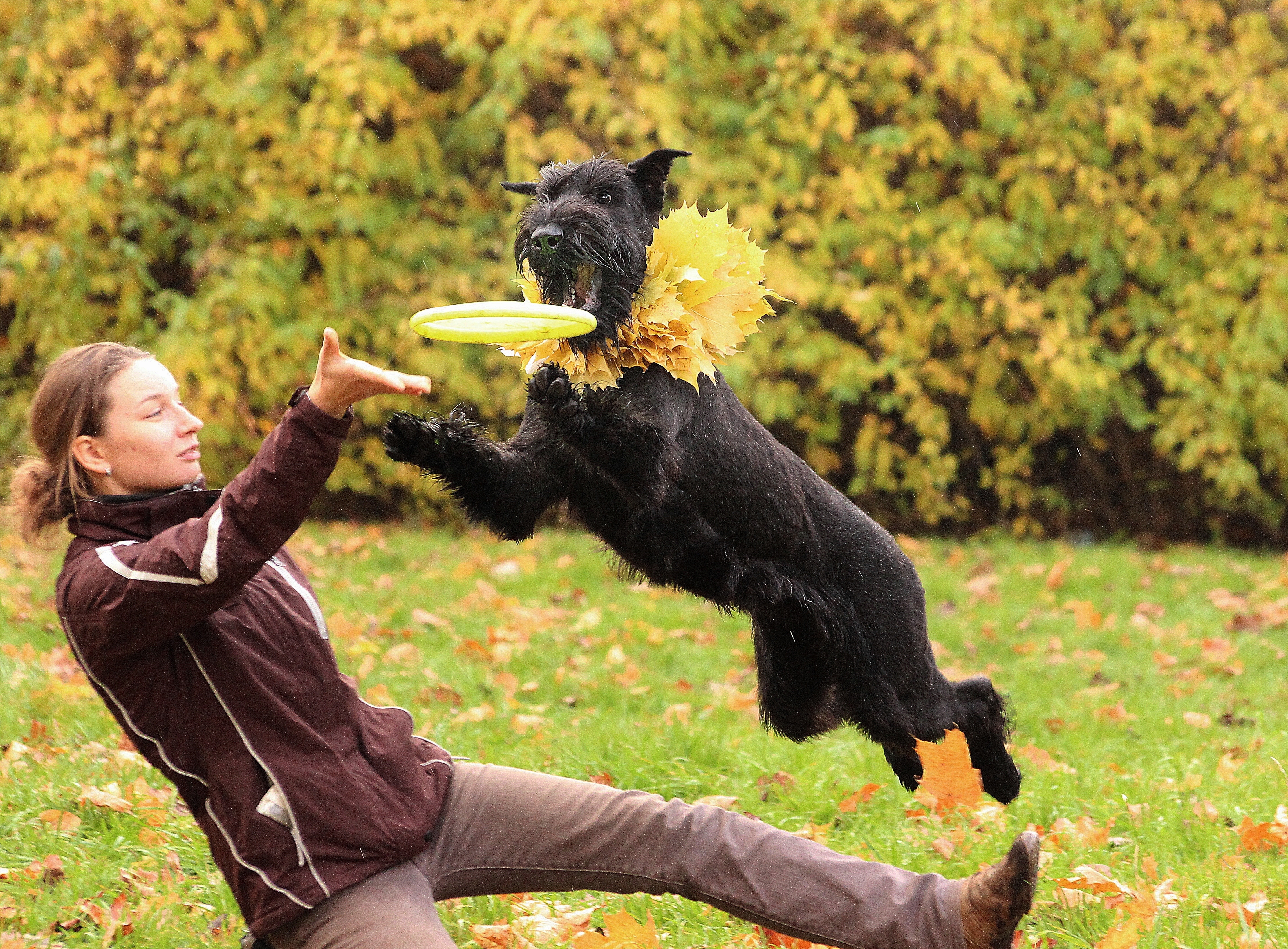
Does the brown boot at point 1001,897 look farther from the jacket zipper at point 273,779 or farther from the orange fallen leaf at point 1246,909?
the jacket zipper at point 273,779

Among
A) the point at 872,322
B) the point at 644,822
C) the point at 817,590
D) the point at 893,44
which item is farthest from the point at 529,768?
the point at 893,44

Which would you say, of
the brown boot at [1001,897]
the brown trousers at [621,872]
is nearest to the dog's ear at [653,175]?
the brown trousers at [621,872]

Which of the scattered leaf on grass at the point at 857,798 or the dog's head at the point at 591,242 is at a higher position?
the dog's head at the point at 591,242

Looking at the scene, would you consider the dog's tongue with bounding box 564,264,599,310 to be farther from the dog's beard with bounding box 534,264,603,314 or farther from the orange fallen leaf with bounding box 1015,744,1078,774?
the orange fallen leaf with bounding box 1015,744,1078,774

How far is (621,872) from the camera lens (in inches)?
101

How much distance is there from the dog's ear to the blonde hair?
108 cm

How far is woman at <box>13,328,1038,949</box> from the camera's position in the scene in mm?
2176

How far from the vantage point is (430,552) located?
7.46 m

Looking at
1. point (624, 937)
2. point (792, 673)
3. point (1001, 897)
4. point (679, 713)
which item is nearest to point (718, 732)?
point (679, 713)

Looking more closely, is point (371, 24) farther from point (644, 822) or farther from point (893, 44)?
point (644, 822)

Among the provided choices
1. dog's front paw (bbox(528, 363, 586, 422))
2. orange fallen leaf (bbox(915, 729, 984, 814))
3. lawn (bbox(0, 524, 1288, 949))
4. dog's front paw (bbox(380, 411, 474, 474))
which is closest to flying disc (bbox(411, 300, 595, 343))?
dog's front paw (bbox(528, 363, 586, 422))

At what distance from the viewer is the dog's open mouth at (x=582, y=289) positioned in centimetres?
234

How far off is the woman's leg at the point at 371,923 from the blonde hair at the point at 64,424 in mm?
929

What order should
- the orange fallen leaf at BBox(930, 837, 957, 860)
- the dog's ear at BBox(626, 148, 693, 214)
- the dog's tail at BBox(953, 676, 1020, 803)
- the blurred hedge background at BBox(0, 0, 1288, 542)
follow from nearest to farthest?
1. the dog's ear at BBox(626, 148, 693, 214)
2. the dog's tail at BBox(953, 676, 1020, 803)
3. the orange fallen leaf at BBox(930, 837, 957, 860)
4. the blurred hedge background at BBox(0, 0, 1288, 542)
